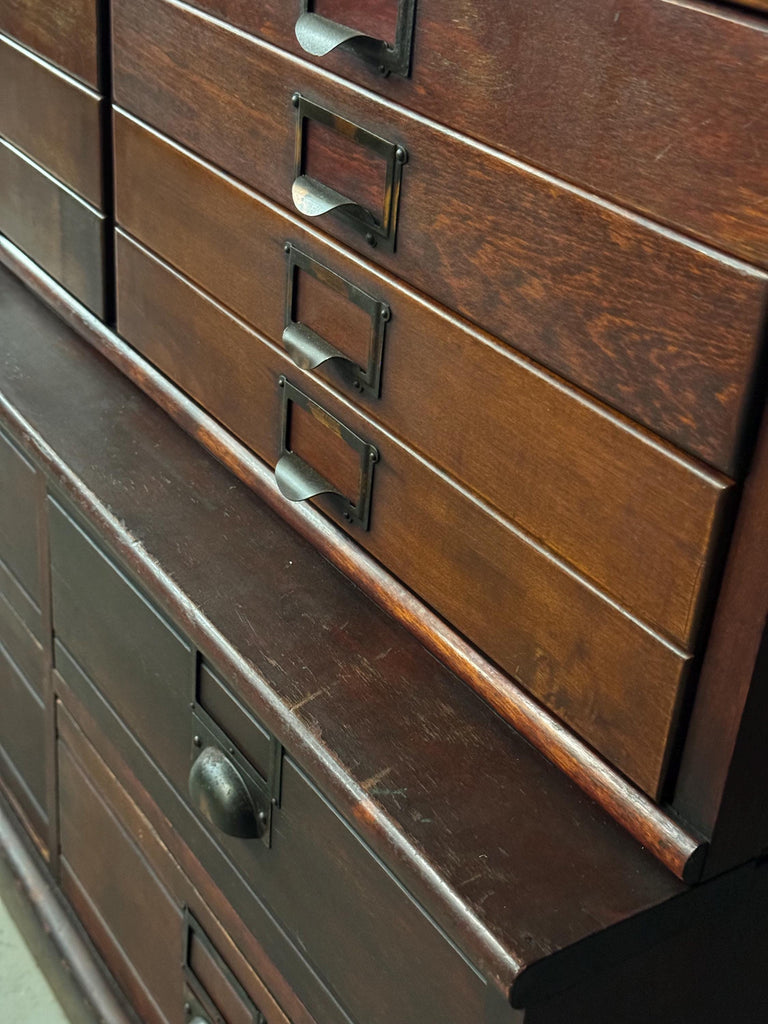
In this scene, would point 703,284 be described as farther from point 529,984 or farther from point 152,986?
point 152,986

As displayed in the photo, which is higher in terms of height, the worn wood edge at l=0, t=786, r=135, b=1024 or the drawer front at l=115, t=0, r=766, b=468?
the drawer front at l=115, t=0, r=766, b=468

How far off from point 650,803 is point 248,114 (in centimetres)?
55

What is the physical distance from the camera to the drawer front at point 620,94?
58 centimetres

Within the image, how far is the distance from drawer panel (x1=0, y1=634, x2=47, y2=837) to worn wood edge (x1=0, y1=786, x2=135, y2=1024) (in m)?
0.04

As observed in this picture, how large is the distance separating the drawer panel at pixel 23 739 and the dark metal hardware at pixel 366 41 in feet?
2.64

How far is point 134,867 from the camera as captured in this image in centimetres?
120

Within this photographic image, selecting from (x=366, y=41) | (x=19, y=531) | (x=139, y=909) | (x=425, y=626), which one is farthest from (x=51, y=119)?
(x=139, y=909)

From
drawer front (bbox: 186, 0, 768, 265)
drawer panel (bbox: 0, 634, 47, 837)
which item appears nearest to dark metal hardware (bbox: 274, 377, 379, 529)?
drawer front (bbox: 186, 0, 768, 265)

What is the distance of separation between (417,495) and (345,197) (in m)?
0.20

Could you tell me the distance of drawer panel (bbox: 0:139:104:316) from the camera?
1189mm

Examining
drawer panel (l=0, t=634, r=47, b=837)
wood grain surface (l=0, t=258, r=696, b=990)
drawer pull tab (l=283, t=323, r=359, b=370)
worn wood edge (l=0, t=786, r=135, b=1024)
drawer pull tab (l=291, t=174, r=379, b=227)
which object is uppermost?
drawer pull tab (l=291, t=174, r=379, b=227)

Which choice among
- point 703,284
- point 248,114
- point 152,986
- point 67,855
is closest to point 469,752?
point 703,284

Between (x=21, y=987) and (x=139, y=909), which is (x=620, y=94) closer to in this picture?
(x=139, y=909)

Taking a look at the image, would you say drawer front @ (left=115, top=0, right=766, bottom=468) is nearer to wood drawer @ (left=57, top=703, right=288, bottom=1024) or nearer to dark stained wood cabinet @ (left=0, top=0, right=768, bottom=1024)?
dark stained wood cabinet @ (left=0, top=0, right=768, bottom=1024)
